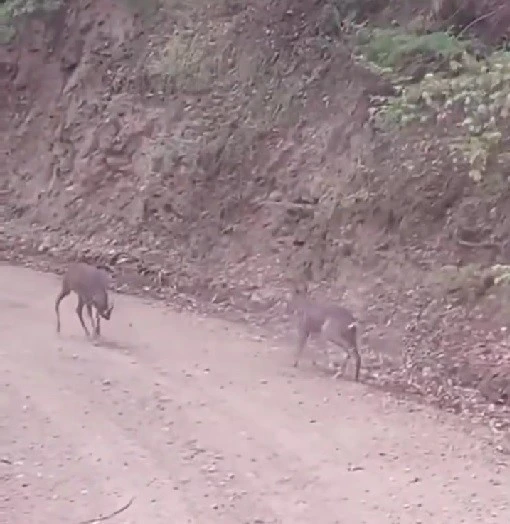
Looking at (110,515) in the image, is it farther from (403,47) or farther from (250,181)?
(250,181)

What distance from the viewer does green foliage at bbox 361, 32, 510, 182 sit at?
29.8 ft

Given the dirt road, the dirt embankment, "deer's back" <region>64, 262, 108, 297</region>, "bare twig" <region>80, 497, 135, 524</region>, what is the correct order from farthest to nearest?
1. "deer's back" <region>64, 262, 108, 297</region>
2. the dirt embankment
3. the dirt road
4. "bare twig" <region>80, 497, 135, 524</region>

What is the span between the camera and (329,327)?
10.0 metres

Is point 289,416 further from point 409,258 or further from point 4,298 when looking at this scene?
point 4,298

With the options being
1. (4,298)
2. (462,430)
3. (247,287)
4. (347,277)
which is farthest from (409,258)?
(4,298)

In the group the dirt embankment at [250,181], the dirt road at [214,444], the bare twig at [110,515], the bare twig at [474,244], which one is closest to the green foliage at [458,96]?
the dirt embankment at [250,181]

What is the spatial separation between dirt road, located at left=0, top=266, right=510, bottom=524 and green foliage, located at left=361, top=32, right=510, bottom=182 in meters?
2.36

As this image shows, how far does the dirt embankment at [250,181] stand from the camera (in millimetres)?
10984

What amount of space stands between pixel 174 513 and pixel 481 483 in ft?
7.00

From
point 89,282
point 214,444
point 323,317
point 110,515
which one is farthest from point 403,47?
point 110,515

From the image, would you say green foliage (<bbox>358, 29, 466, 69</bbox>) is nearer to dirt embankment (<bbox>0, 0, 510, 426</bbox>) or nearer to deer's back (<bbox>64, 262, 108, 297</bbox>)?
dirt embankment (<bbox>0, 0, 510, 426</bbox>)

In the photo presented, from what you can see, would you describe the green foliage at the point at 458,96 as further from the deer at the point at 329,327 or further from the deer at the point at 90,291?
the deer at the point at 90,291

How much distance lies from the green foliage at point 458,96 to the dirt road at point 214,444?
2.36m

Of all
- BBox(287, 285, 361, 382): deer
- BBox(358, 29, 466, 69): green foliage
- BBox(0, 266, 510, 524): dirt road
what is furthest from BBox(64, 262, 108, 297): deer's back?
BBox(358, 29, 466, 69): green foliage
